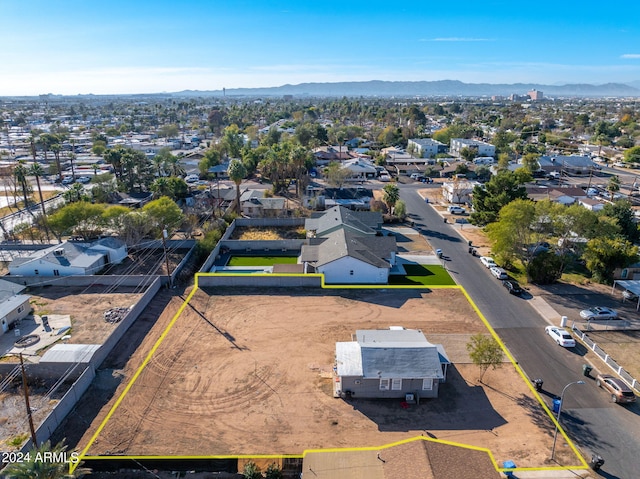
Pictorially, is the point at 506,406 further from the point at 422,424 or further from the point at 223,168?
the point at 223,168

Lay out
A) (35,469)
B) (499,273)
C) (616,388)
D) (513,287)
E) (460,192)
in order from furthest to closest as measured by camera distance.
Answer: (460,192), (499,273), (513,287), (616,388), (35,469)

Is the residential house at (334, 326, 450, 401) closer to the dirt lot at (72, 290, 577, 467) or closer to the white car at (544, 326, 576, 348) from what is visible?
the dirt lot at (72, 290, 577, 467)

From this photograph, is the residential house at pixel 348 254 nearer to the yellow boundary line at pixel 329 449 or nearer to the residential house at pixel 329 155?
the yellow boundary line at pixel 329 449

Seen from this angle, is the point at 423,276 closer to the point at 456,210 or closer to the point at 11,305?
the point at 456,210

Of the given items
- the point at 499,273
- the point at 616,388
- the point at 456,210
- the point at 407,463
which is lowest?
the point at 616,388

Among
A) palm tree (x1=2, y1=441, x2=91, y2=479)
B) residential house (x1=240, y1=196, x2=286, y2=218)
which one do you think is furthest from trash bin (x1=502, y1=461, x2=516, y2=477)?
residential house (x1=240, y1=196, x2=286, y2=218)

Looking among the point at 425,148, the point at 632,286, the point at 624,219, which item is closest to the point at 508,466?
the point at 632,286

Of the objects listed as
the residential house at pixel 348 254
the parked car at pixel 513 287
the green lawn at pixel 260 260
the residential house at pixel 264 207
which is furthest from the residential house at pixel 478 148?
the green lawn at pixel 260 260
